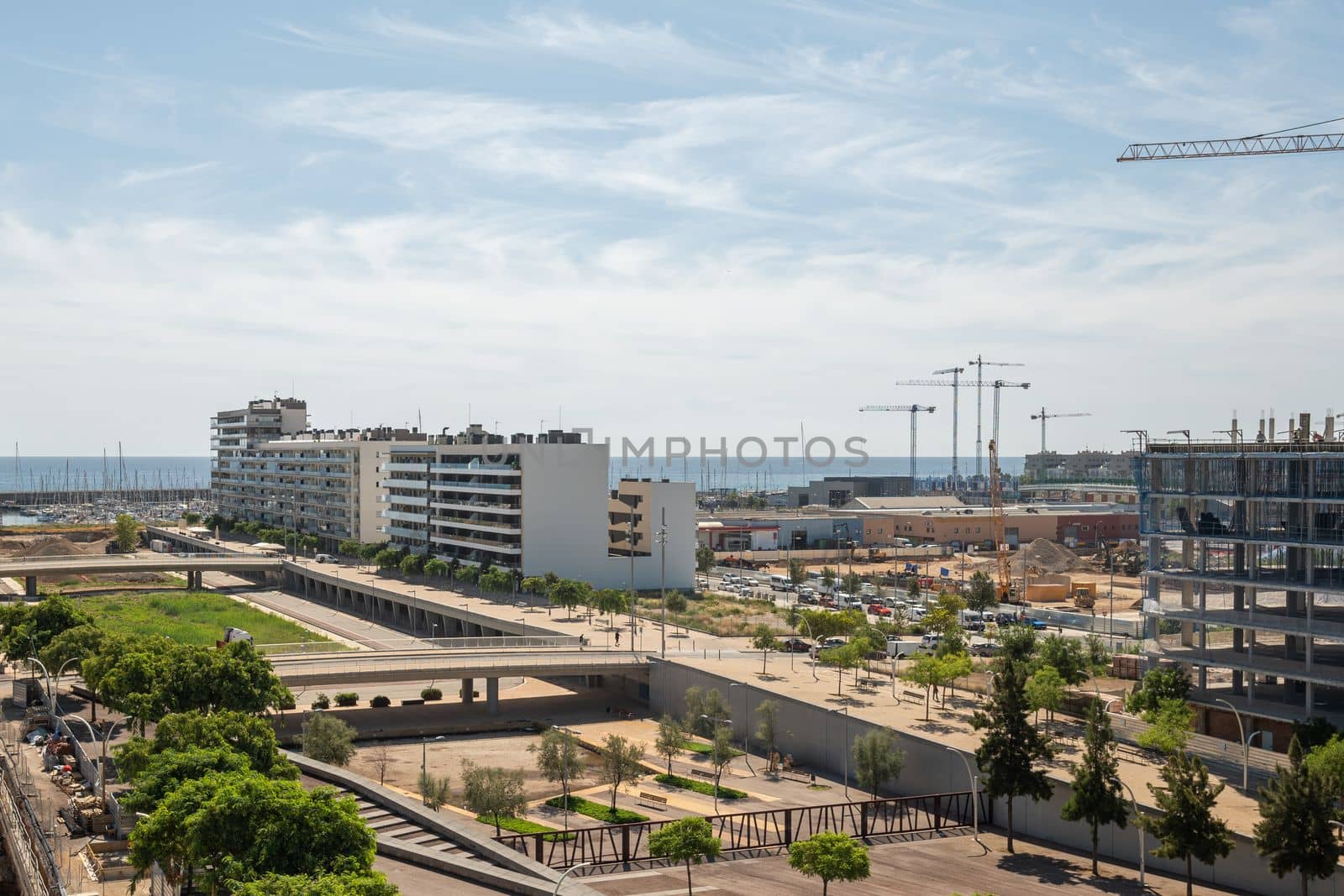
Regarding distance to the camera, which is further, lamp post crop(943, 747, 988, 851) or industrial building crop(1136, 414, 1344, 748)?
industrial building crop(1136, 414, 1344, 748)

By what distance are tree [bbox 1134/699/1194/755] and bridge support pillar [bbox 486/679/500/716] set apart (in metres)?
32.8

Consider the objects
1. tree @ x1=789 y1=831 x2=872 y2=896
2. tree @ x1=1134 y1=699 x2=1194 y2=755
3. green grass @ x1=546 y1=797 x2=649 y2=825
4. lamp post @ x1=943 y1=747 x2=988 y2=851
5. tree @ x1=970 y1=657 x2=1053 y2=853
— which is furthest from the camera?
green grass @ x1=546 y1=797 x2=649 y2=825

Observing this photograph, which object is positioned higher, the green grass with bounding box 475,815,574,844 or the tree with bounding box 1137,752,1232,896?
the tree with bounding box 1137,752,1232,896

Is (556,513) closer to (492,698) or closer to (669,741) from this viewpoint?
(492,698)

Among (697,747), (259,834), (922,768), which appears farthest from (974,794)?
(259,834)

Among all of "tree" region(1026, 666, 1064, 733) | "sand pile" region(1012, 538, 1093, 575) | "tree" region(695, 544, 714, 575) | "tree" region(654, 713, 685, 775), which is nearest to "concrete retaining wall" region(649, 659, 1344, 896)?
"tree" region(1026, 666, 1064, 733)

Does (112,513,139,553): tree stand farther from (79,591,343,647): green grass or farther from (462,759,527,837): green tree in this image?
(462,759,527,837): green tree

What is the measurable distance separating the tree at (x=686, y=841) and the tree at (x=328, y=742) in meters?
19.6

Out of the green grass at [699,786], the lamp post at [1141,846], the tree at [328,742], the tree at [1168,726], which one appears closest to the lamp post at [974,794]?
the lamp post at [1141,846]

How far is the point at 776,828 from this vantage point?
40.8 metres

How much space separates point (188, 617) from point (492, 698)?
40.8 m

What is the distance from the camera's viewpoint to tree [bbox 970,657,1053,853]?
40.4 m

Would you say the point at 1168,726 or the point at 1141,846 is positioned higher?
the point at 1168,726

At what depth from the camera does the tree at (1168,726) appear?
42.4m
